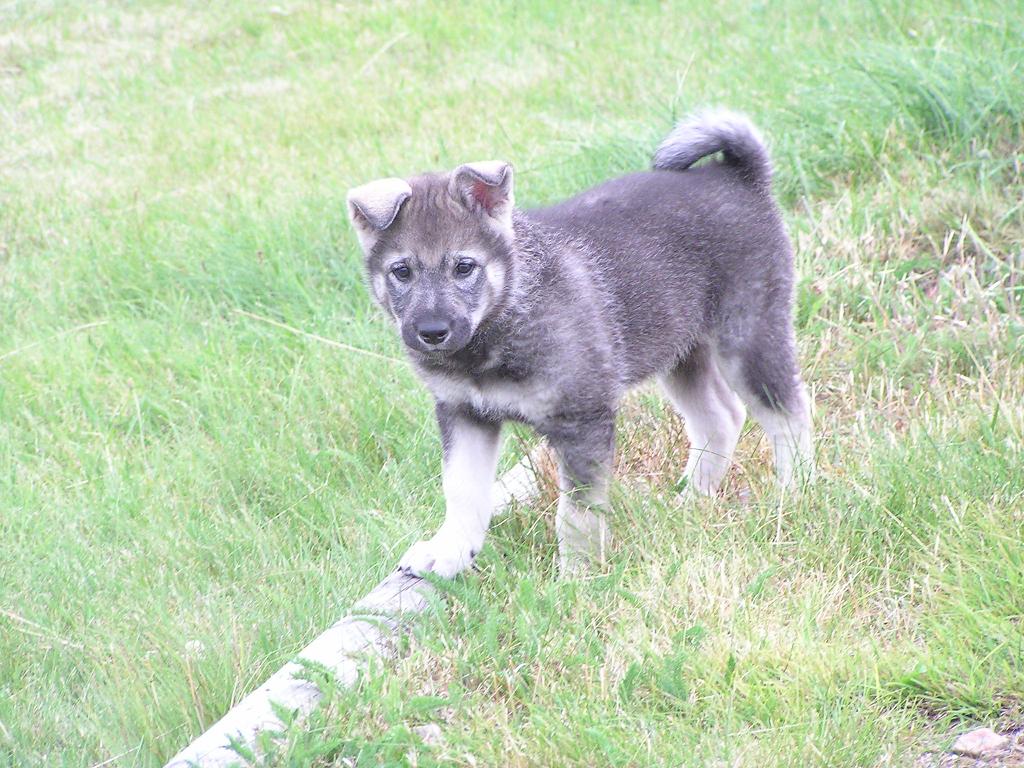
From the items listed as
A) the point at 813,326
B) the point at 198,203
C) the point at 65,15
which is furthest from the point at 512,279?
the point at 65,15

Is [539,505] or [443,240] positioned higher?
[443,240]

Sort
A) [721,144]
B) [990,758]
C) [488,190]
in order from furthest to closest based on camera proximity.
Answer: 1. [721,144]
2. [488,190]
3. [990,758]

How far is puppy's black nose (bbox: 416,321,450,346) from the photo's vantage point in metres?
3.60

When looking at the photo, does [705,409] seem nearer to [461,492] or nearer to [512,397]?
[512,397]

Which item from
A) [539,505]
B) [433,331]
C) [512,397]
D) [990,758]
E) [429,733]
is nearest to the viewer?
[990,758]

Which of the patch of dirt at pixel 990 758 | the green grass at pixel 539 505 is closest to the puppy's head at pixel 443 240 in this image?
the green grass at pixel 539 505

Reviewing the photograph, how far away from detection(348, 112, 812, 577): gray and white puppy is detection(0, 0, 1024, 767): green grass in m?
0.17

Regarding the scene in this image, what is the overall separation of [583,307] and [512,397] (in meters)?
0.40

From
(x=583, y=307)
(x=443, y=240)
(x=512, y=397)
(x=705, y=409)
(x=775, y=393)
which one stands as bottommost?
(x=705, y=409)

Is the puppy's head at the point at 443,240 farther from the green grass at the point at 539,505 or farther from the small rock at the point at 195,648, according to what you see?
the small rock at the point at 195,648

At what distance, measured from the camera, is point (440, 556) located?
12.2 ft

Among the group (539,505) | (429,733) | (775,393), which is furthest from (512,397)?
(429,733)

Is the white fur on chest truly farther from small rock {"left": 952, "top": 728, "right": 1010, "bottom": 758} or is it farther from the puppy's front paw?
small rock {"left": 952, "top": 728, "right": 1010, "bottom": 758}

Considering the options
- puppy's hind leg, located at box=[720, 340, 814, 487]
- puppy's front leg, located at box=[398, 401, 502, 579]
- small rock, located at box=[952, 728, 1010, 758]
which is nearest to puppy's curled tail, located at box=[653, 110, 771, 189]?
puppy's hind leg, located at box=[720, 340, 814, 487]
